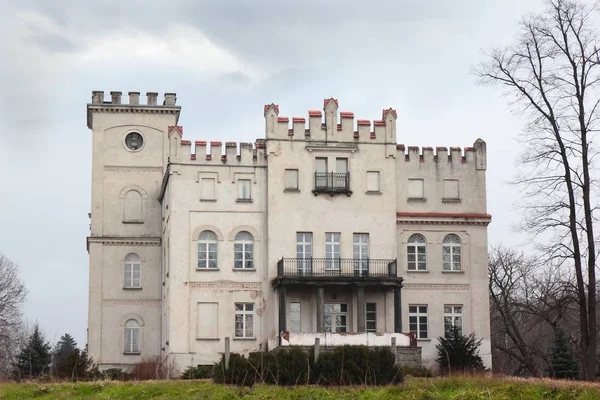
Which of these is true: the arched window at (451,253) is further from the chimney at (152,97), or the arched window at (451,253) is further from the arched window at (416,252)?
the chimney at (152,97)

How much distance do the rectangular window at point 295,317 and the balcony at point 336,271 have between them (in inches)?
59.1

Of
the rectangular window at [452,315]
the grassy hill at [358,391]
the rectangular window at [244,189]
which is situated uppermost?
the rectangular window at [244,189]

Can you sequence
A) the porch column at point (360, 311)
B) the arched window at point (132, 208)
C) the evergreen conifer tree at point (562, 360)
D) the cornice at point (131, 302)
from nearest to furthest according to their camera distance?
the evergreen conifer tree at point (562, 360) < the porch column at point (360, 311) < the cornice at point (131, 302) < the arched window at point (132, 208)

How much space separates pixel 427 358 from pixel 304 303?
6347 millimetres

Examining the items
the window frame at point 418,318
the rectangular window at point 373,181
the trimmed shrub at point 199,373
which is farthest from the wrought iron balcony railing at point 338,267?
the trimmed shrub at point 199,373

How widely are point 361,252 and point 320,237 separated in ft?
6.86

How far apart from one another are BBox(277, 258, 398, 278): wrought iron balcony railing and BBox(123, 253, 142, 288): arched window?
33.4 ft

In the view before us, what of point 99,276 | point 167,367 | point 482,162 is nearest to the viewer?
point 167,367

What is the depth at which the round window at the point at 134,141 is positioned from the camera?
60.2 meters

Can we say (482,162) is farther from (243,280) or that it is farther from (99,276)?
(99,276)

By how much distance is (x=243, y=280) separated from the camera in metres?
52.1

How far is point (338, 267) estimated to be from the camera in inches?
2047

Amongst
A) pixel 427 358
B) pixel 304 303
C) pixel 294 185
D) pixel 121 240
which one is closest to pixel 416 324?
pixel 427 358

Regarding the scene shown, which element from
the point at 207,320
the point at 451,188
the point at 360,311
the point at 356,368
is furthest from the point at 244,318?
the point at 356,368
